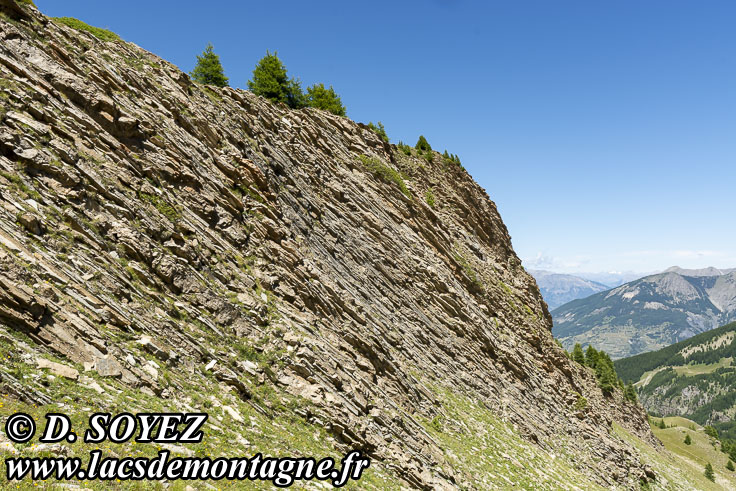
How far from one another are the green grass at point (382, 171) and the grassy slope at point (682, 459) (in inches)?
1927

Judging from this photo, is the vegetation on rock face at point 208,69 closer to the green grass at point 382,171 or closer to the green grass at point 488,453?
the green grass at point 382,171

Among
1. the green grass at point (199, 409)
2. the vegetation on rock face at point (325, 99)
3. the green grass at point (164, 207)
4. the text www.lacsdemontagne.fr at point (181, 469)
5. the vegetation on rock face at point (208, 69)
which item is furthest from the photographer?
the vegetation on rock face at point (325, 99)

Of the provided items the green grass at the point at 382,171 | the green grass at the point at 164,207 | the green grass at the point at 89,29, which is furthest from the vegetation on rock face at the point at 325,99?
the green grass at the point at 164,207

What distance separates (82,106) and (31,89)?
7.56ft

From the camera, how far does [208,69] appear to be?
34.5 meters

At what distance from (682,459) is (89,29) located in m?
133

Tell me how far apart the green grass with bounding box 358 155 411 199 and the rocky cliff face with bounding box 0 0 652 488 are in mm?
251

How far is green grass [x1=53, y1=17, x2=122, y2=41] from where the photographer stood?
22.3 metres

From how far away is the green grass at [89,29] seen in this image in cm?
2234

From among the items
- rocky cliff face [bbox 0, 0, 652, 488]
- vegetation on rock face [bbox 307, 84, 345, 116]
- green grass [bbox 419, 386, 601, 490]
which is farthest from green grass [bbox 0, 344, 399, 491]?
vegetation on rock face [bbox 307, 84, 345, 116]

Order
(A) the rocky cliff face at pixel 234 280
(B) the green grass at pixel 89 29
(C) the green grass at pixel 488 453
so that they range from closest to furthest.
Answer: (A) the rocky cliff face at pixel 234 280, (C) the green grass at pixel 488 453, (B) the green grass at pixel 89 29

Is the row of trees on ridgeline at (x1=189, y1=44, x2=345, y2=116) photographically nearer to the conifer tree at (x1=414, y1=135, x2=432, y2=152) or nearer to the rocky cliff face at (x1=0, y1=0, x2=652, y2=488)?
the rocky cliff face at (x1=0, y1=0, x2=652, y2=488)

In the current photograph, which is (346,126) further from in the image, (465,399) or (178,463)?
(178,463)

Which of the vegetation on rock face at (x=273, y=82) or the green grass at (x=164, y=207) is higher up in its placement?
the vegetation on rock face at (x=273, y=82)
